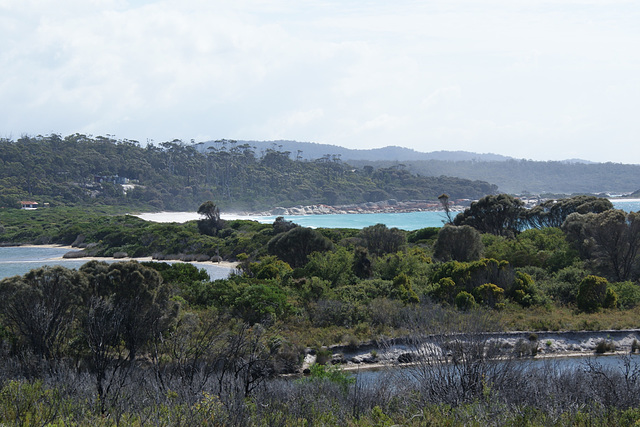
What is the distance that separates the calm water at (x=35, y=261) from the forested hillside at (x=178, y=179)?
36.4m

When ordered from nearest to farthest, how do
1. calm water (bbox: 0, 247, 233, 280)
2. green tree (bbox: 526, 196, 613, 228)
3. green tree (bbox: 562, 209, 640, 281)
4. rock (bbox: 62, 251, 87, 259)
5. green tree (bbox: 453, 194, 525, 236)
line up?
green tree (bbox: 562, 209, 640, 281), calm water (bbox: 0, 247, 233, 280), green tree (bbox: 526, 196, 613, 228), green tree (bbox: 453, 194, 525, 236), rock (bbox: 62, 251, 87, 259)

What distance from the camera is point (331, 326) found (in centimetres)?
2248

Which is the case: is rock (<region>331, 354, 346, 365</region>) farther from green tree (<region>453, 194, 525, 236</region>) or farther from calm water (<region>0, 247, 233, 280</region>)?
green tree (<region>453, 194, 525, 236</region>)

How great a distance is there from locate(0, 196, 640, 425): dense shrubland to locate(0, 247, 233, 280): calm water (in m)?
3.47

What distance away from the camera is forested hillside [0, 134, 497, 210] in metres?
106

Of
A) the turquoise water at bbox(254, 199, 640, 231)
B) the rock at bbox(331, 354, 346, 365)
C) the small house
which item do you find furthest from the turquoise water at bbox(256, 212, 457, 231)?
the rock at bbox(331, 354, 346, 365)

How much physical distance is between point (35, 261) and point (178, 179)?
87668mm

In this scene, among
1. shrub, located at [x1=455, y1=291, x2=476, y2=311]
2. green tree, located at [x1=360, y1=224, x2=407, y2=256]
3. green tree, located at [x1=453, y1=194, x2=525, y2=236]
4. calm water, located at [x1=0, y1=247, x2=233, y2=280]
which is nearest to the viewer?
shrub, located at [x1=455, y1=291, x2=476, y2=311]

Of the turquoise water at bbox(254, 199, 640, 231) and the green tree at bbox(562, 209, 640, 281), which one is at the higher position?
the green tree at bbox(562, 209, 640, 281)

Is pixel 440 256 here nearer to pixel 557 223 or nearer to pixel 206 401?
pixel 557 223

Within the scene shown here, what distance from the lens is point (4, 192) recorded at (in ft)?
303

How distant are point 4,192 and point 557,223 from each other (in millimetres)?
80158

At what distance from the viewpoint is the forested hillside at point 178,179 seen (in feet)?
348

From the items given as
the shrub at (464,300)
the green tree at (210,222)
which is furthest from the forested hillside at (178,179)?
the shrub at (464,300)
